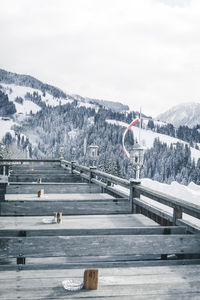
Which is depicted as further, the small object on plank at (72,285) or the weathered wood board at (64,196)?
the weathered wood board at (64,196)

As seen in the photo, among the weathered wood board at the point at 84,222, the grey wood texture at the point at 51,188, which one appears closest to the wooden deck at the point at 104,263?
the weathered wood board at the point at 84,222

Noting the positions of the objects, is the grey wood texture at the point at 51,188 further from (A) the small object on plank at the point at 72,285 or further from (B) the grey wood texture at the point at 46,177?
(A) the small object on plank at the point at 72,285

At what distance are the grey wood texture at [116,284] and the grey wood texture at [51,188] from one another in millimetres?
7343

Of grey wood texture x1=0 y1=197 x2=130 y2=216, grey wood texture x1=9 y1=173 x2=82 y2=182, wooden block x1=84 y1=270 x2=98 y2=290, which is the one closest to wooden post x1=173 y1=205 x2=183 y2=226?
grey wood texture x1=0 y1=197 x2=130 y2=216

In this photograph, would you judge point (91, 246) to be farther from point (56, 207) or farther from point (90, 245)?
point (56, 207)

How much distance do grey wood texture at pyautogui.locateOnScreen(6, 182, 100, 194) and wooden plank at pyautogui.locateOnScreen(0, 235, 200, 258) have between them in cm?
715

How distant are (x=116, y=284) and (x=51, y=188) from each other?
8.12m

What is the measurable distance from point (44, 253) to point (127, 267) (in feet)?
3.75

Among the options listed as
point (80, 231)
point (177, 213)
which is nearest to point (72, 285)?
point (80, 231)

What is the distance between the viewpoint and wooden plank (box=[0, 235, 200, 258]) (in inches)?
168

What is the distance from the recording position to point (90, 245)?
175 inches

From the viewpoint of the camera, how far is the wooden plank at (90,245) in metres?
4.28

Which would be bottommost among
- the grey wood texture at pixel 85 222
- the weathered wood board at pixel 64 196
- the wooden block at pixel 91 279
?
the weathered wood board at pixel 64 196

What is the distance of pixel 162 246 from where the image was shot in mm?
4727
